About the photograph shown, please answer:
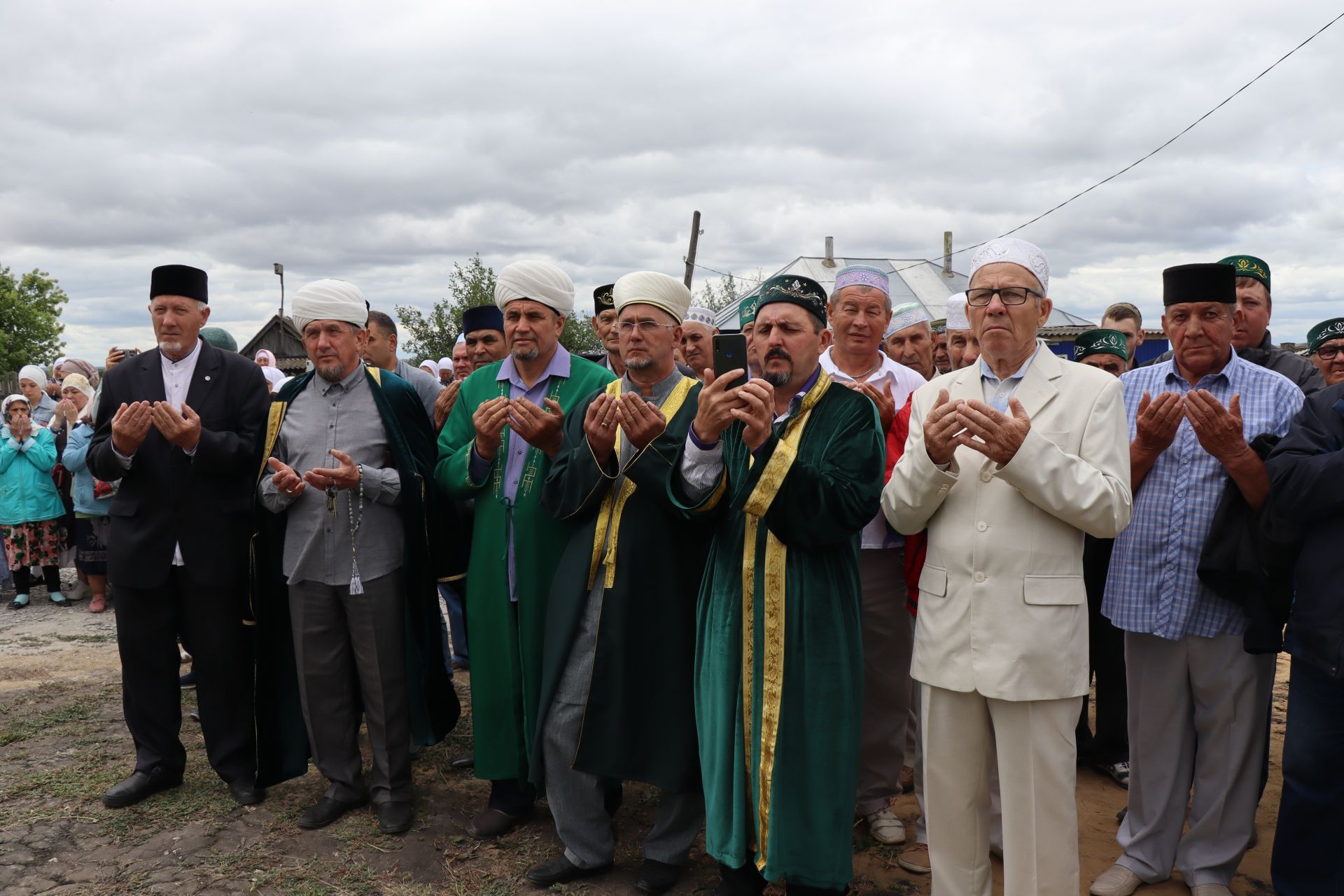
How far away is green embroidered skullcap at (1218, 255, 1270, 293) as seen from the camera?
4.16 meters

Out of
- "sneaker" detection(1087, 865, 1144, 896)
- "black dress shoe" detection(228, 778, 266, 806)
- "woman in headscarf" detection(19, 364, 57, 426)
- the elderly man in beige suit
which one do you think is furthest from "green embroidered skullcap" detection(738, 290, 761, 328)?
"woman in headscarf" detection(19, 364, 57, 426)

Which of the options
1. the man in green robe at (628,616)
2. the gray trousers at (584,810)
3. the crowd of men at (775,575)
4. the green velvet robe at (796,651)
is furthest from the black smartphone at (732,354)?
the gray trousers at (584,810)

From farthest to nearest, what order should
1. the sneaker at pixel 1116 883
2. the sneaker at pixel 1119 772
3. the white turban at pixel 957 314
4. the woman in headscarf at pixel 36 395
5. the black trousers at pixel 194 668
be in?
the woman in headscarf at pixel 36 395, the white turban at pixel 957 314, the sneaker at pixel 1119 772, the black trousers at pixel 194 668, the sneaker at pixel 1116 883

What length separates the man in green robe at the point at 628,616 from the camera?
3.53 m

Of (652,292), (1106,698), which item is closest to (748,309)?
(652,292)

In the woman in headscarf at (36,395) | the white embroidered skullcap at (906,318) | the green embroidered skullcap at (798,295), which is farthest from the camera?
the woman in headscarf at (36,395)

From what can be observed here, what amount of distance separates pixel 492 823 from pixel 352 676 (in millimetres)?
966

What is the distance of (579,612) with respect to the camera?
145 inches

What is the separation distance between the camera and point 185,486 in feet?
14.4

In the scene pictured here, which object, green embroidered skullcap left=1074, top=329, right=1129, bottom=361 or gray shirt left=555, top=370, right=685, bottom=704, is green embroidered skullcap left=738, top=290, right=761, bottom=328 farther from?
green embroidered skullcap left=1074, top=329, right=1129, bottom=361

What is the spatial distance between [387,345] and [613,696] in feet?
11.0

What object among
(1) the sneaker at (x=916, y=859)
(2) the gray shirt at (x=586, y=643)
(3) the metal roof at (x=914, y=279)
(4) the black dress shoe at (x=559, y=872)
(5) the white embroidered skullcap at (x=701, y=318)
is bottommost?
(1) the sneaker at (x=916, y=859)

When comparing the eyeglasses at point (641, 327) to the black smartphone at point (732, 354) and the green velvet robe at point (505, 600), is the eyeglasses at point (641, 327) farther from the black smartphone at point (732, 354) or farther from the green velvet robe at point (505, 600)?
the black smartphone at point (732, 354)

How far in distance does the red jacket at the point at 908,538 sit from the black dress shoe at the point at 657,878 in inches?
55.3
